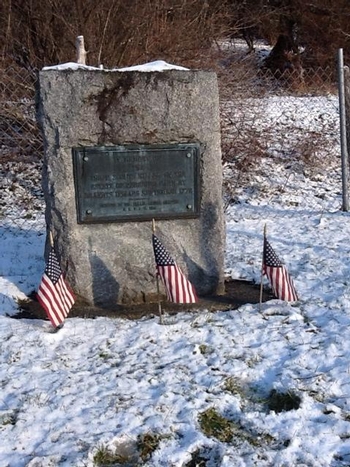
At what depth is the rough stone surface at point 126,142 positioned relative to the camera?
5004 millimetres

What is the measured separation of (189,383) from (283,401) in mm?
590

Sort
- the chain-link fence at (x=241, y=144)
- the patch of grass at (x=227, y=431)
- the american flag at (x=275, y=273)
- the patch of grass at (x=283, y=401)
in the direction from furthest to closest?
1. the chain-link fence at (x=241, y=144)
2. the american flag at (x=275, y=273)
3. the patch of grass at (x=283, y=401)
4. the patch of grass at (x=227, y=431)

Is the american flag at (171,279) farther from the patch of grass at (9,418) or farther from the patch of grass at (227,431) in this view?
the patch of grass at (9,418)

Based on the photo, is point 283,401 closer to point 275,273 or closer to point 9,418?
point 275,273

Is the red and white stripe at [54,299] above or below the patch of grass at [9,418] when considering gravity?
above

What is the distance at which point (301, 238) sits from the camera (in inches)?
284

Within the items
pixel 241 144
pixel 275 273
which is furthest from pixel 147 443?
pixel 241 144

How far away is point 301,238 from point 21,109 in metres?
5.42

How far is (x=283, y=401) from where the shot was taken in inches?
150

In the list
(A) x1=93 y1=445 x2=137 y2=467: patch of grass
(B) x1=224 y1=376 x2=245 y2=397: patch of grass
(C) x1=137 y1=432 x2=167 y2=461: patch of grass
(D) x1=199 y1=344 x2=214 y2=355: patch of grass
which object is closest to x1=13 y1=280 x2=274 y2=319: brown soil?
(D) x1=199 y1=344 x2=214 y2=355: patch of grass

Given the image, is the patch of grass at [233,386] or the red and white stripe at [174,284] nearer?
the patch of grass at [233,386]

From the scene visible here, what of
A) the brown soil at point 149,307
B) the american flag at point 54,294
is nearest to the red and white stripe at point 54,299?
the american flag at point 54,294

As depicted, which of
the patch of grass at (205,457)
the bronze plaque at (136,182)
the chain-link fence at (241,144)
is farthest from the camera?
the chain-link fence at (241,144)

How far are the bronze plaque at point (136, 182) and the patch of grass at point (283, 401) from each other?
190cm
